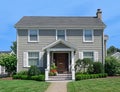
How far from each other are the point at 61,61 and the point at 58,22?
477 centimetres

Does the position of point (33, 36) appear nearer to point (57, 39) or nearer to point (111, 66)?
point (57, 39)

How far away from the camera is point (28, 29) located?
36.8m

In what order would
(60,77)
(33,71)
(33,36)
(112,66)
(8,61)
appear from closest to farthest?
(60,77) → (33,71) → (112,66) → (33,36) → (8,61)

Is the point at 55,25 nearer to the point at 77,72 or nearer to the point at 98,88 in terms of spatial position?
the point at 77,72

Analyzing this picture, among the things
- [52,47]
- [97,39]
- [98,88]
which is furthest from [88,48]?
[98,88]

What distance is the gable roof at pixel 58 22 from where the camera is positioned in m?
36.8

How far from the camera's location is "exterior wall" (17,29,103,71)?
36.7 metres

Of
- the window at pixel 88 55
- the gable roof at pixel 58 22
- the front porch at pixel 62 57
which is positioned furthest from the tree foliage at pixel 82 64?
the gable roof at pixel 58 22

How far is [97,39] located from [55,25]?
5.11m

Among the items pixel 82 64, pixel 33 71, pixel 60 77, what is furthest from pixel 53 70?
pixel 82 64

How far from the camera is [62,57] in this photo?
36.6 meters

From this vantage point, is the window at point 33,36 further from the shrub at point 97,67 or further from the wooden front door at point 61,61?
the shrub at point 97,67

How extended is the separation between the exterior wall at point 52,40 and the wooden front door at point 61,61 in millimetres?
1266

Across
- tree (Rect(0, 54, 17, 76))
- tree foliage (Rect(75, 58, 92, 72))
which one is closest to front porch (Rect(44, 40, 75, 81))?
tree foliage (Rect(75, 58, 92, 72))
